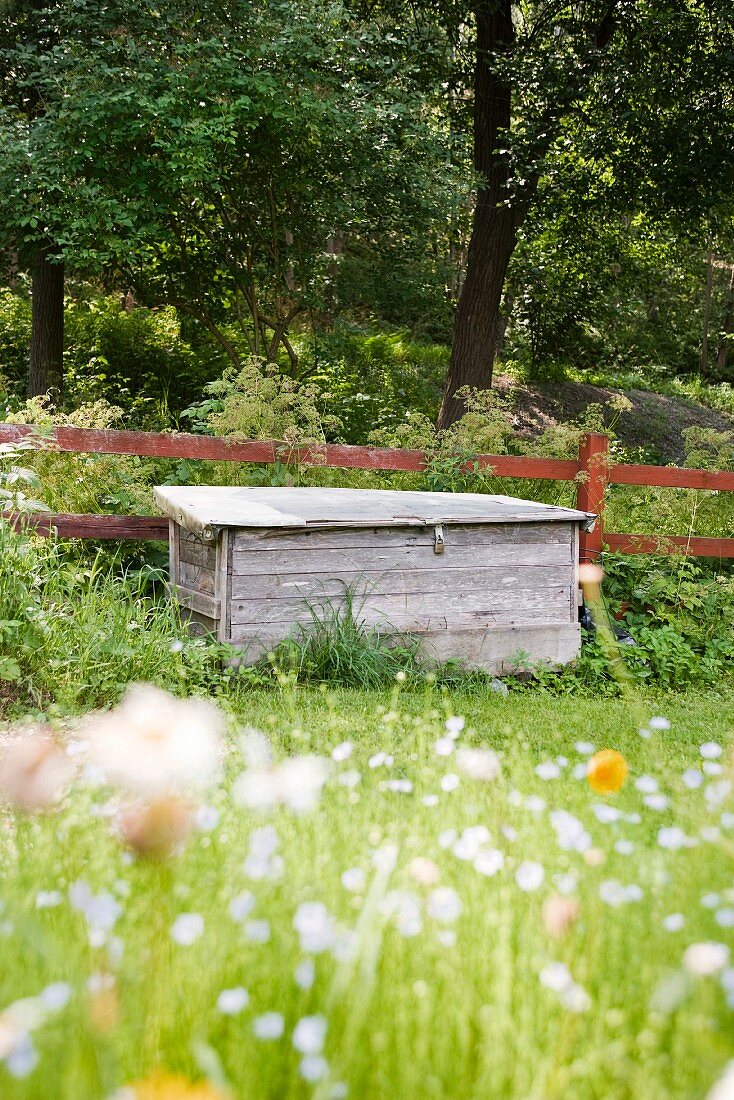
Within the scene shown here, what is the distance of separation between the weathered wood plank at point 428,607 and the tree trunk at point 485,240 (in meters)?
6.17

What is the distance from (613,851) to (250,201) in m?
11.5

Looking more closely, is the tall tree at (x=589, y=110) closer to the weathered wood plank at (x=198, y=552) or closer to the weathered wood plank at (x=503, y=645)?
the weathered wood plank at (x=503, y=645)

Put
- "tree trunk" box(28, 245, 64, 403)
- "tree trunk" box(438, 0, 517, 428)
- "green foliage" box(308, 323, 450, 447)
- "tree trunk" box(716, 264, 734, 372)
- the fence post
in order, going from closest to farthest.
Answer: the fence post, "tree trunk" box(438, 0, 517, 428), "tree trunk" box(28, 245, 64, 403), "green foliage" box(308, 323, 450, 447), "tree trunk" box(716, 264, 734, 372)

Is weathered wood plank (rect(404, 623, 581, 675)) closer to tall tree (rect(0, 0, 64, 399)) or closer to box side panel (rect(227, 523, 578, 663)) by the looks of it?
box side panel (rect(227, 523, 578, 663))

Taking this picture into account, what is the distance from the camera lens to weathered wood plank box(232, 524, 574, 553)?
4742 millimetres

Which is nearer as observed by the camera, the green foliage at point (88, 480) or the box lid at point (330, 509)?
the box lid at point (330, 509)

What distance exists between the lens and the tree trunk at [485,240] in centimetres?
1143

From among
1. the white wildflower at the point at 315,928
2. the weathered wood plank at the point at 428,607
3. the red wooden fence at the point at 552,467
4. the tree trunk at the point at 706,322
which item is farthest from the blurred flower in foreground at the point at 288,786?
the tree trunk at the point at 706,322

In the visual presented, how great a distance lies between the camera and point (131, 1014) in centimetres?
125

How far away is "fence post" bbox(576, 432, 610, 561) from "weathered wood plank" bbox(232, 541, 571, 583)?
2.67ft

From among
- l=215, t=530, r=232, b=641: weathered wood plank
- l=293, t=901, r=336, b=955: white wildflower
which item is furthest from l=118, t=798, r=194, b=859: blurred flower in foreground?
l=215, t=530, r=232, b=641: weathered wood plank

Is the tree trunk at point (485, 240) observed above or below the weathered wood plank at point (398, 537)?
above

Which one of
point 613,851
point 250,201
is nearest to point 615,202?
point 250,201

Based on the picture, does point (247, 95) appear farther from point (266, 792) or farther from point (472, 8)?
point (266, 792)
